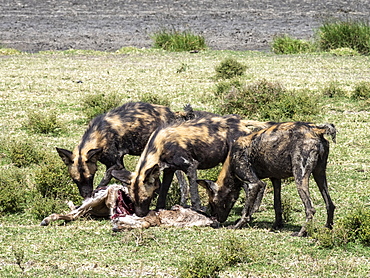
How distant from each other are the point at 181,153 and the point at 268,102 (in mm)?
7968

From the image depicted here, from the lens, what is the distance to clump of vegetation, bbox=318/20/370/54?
2869 cm

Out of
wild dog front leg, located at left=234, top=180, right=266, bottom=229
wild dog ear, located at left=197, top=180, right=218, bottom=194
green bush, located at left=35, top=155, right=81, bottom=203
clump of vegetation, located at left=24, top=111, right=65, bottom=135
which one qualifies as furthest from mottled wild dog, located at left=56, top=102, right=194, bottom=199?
clump of vegetation, located at left=24, top=111, right=65, bottom=135

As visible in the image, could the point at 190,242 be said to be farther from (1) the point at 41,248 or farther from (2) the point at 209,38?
(2) the point at 209,38

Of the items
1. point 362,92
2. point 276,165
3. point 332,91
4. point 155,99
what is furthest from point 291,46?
point 276,165

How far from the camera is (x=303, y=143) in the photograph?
1023 centimetres

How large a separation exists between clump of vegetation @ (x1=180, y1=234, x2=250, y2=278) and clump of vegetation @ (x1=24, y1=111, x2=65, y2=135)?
27.8 feet

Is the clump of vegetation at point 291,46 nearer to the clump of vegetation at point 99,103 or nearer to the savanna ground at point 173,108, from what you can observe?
the savanna ground at point 173,108

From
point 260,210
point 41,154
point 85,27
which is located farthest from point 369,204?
point 85,27

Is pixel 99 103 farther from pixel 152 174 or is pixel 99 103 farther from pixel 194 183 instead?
pixel 152 174

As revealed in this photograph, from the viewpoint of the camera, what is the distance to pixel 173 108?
62.3 feet

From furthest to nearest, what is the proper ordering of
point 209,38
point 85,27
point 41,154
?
point 85,27 → point 209,38 → point 41,154

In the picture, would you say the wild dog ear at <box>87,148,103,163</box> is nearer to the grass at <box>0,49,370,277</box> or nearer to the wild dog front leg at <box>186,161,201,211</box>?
the grass at <box>0,49,370,277</box>

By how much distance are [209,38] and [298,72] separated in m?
15.2

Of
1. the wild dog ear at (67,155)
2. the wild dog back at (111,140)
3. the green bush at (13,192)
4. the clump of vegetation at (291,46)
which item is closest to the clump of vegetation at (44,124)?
the green bush at (13,192)
